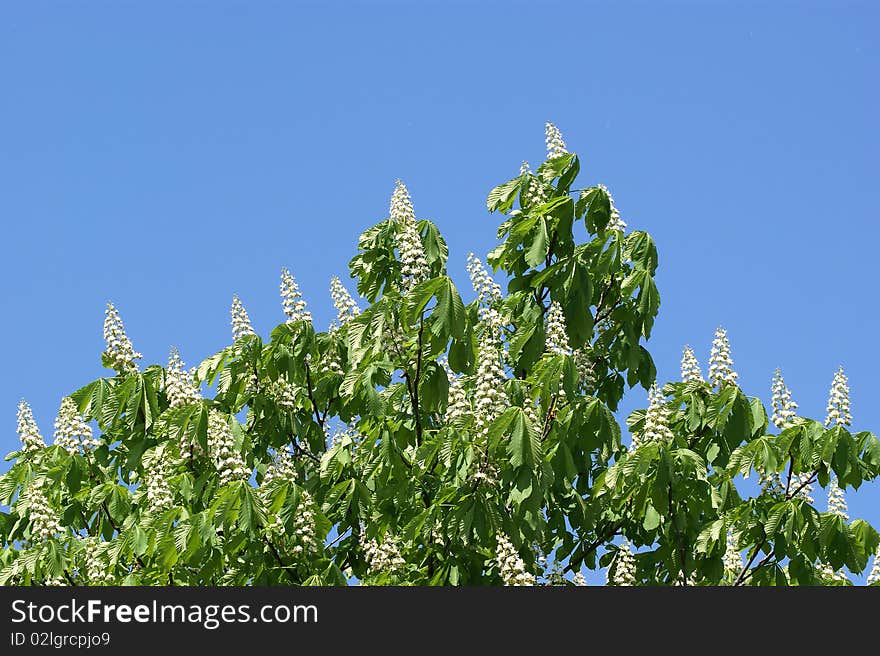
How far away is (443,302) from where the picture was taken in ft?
40.5

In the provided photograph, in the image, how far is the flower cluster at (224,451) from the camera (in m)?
12.8

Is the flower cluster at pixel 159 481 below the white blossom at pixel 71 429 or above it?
below

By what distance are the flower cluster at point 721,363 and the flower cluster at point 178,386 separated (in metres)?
5.42

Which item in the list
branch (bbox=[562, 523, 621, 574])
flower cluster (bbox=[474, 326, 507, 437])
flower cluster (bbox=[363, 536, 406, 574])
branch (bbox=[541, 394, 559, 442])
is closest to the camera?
flower cluster (bbox=[474, 326, 507, 437])

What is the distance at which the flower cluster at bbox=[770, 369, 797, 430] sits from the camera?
45.5ft

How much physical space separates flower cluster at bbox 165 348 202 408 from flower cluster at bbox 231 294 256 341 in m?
0.95

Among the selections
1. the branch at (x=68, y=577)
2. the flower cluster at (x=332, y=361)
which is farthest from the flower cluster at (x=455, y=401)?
the branch at (x=68, y=577)

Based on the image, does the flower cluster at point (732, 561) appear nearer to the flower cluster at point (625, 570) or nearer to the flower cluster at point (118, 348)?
the flower cluster at point (625, 570)

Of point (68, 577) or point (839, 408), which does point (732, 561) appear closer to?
point (839, 408)

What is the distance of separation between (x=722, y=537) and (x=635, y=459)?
1210mm

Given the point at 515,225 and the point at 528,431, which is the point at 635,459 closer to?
the point at 528,431

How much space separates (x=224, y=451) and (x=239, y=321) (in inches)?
104

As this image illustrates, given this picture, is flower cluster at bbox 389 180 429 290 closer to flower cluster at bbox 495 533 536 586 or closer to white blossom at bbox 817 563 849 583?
flower cluster at bbox 495 533 536 586

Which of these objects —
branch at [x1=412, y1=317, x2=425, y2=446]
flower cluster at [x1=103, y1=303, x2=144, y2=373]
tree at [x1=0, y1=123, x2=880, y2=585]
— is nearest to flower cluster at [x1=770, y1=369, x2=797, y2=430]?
tree at [x1=0, y1=123, x2=880, y2=585]
